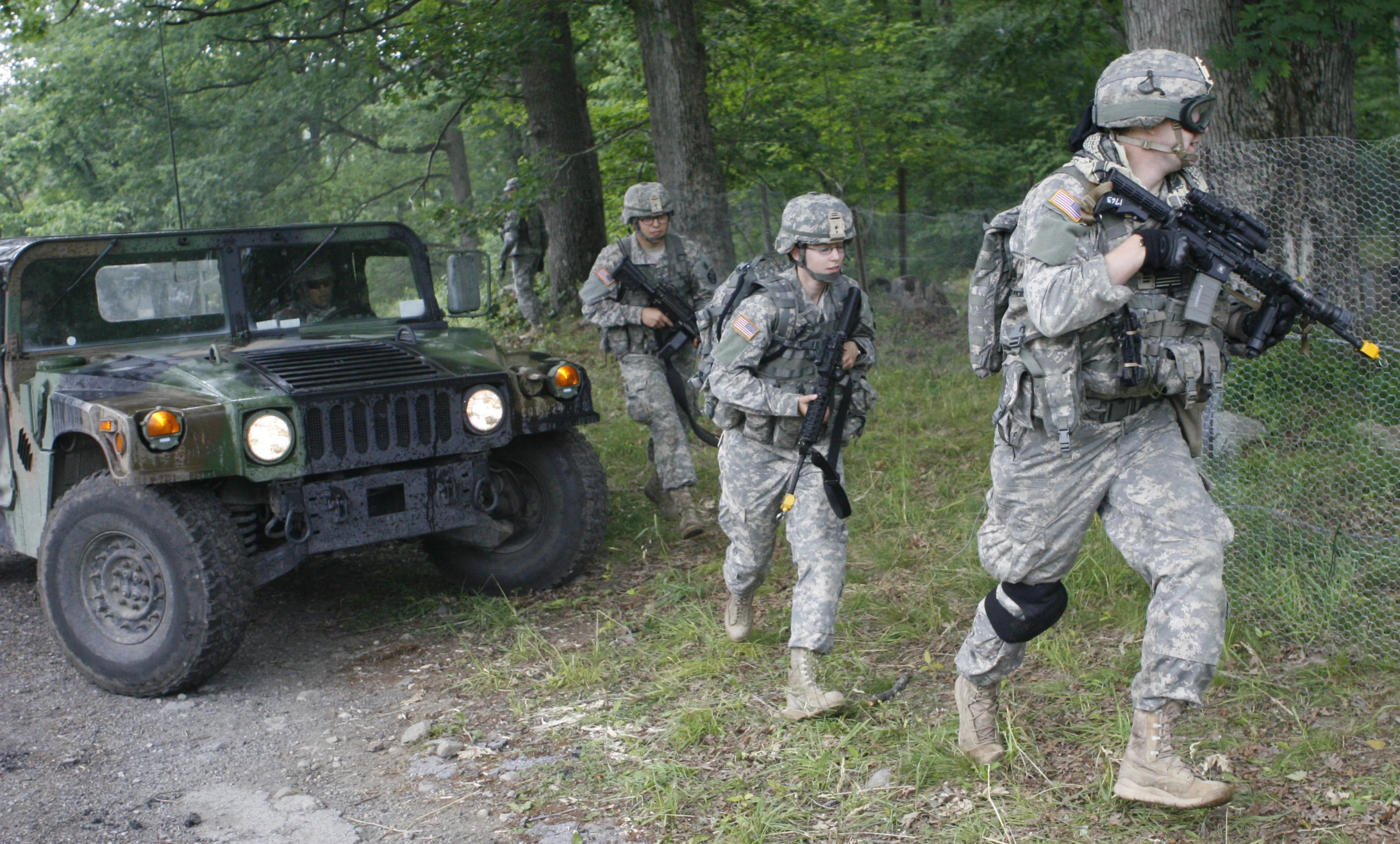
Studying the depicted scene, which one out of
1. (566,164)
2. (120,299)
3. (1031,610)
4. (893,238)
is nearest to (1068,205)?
(1031,610)

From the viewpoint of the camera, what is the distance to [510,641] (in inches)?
204

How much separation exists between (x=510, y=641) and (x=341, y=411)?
3.81 feet

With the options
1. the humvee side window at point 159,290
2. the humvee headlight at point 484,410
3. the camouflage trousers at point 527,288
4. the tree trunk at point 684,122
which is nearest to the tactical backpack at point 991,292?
the humvee headlight at point 484,410

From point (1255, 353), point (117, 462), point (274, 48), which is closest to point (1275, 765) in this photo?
point (1255, 353)

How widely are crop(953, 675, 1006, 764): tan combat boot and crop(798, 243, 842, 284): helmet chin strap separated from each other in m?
1.45

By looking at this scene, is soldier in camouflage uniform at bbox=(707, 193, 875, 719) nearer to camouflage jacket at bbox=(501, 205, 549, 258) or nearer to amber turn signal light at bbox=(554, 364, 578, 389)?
amber turn signal light at bbox=(554, 364, 578, 389)

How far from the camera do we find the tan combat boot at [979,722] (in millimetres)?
3564

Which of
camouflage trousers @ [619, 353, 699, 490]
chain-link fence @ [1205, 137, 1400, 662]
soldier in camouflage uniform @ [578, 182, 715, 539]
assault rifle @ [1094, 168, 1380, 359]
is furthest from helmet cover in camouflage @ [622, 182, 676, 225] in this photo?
assault rifle @ [1094, 168, 1380, 359]

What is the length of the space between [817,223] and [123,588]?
9.56 ft

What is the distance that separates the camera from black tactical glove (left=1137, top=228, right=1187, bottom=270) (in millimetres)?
2936

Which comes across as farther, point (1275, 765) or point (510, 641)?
point (510, 641)

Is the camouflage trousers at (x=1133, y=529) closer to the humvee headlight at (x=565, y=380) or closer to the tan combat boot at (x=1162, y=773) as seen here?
the tan combat boot at (x=1162, y=773)

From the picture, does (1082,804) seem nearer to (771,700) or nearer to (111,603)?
(771,700)

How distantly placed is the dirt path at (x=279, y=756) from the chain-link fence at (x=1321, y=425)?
8.36 ft
